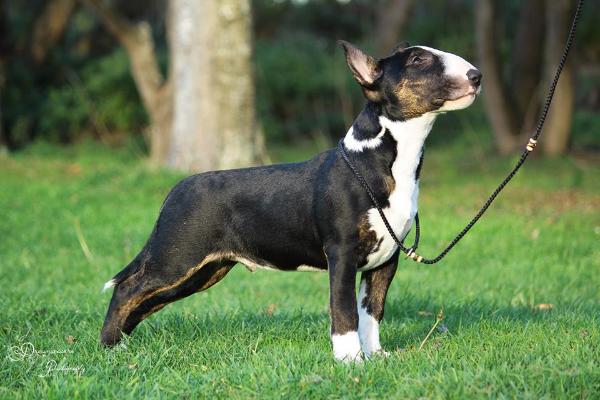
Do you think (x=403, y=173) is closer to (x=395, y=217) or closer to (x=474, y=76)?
(x=395, y=217)

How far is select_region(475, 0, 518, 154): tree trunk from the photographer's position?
15.9m

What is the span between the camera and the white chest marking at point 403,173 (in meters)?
5.08

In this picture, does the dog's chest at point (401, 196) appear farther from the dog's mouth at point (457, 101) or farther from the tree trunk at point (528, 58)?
the tree trunk at point (528, 58)

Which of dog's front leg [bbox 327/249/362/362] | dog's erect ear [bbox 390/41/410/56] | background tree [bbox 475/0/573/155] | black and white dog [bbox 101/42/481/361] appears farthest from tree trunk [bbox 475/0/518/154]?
dog's front leg [bbox 327/249/362/362]

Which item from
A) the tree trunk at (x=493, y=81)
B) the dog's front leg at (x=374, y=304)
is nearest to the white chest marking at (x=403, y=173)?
the dog's front leg at (x=374, y=304)

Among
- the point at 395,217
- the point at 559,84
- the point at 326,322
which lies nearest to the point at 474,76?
the point at 395,217

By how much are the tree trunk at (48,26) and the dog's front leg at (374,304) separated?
16868mm

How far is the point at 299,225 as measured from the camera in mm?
5285

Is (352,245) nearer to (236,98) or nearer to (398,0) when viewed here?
(236,98)

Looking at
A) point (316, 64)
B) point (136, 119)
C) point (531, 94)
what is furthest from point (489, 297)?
point (316, 64)

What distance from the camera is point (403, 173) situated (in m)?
5.13

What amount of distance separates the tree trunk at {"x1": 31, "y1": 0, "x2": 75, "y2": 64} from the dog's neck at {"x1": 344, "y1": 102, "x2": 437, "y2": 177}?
1691 centimetres

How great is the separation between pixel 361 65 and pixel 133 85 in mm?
16259

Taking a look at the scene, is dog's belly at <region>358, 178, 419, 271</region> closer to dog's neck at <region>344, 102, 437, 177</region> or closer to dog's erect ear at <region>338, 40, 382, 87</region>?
dog's neck at <region>344, 102, 437, 177</region>
